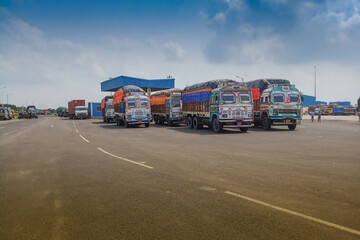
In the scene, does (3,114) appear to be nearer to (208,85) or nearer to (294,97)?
(208,85)

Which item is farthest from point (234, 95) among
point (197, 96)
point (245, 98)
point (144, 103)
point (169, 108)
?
point (144, 103)

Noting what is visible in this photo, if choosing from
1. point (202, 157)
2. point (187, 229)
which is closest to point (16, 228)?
point (187, 229)

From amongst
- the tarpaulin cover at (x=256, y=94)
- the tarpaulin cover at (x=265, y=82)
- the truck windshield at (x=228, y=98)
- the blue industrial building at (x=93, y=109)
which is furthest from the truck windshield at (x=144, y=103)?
the blue industrial building at (x=93, y=109)

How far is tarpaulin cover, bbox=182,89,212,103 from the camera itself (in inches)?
796

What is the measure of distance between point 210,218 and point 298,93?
63.8 ft

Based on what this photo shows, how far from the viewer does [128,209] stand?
4383mm

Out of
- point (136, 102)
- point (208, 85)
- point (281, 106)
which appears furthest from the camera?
point (136, 102)

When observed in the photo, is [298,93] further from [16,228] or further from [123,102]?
[16,228]

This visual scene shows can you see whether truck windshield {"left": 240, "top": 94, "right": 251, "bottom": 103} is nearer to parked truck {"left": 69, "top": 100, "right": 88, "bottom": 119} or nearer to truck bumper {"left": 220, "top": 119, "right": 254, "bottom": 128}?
truck bumper {"left": 220, "top": 119, "right": 254, "bottom": 128}

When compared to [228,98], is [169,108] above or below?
below

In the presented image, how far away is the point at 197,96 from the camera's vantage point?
71.8 feet

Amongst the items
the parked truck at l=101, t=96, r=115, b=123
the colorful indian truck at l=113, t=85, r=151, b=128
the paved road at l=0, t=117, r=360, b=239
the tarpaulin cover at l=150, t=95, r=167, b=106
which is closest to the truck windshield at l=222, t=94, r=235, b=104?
the colorful indian truck at l=113, t=85, r=151, b=128

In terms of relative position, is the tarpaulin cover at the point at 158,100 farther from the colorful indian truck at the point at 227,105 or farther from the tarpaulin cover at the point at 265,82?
the tarpaulin cover at the point at 265,82

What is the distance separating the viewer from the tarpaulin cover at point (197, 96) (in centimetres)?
2021
